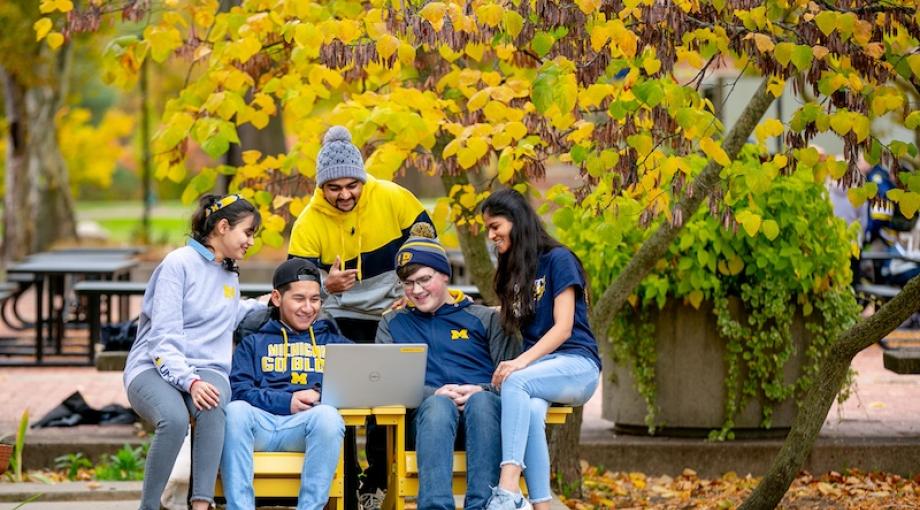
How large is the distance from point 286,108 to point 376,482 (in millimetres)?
2102

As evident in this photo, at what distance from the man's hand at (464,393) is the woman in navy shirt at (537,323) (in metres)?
0.10

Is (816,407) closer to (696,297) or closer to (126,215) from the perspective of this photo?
(696,297)

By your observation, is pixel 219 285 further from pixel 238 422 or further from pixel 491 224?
pixel 491 224

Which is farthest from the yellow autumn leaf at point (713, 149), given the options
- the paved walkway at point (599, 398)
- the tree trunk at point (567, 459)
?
the paved walkway at point (599, 398)

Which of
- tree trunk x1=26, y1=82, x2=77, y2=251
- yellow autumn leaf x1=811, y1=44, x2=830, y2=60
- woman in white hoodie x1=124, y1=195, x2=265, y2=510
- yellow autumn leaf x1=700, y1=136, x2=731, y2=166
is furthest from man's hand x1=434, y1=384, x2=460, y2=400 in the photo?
tree trunk x1=26, y1=82, x2=77, y2=251

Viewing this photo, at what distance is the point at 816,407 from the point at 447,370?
173 centimetres

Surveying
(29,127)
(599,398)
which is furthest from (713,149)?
(29,127)

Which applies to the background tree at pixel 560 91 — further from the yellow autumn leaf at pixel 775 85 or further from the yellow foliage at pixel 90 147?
the yellow foliage at pixel 90 147

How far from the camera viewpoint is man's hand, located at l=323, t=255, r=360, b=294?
632 centimetres

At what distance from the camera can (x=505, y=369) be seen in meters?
6.09

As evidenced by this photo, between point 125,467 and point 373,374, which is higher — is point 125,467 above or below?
below

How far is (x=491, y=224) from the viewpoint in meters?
6.36

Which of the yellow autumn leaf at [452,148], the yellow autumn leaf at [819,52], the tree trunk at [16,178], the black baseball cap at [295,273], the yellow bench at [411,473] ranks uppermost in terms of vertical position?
the tree trunk at [16,178]

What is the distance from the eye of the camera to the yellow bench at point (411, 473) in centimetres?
601
